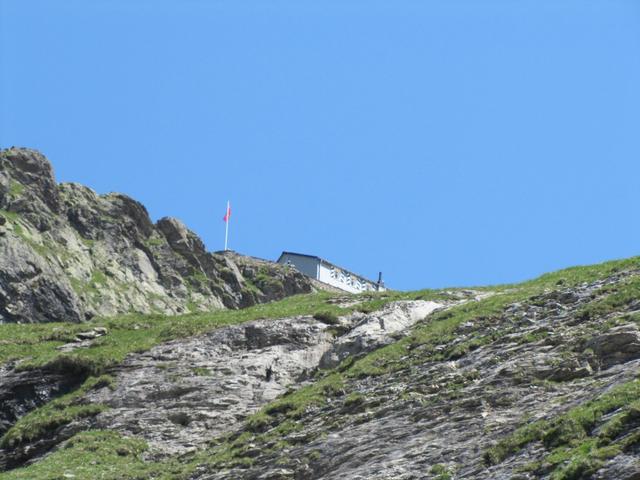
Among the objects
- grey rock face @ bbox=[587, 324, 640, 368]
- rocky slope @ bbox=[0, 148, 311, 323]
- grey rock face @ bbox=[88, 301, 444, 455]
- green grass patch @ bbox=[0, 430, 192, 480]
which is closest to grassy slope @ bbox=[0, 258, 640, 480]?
green grass patch @ bbox=[0, 430, 192, 480]

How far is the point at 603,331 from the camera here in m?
34.3

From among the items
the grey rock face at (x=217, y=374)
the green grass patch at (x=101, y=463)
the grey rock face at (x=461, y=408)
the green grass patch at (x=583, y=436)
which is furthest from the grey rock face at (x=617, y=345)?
the grey rock face at (x=217, y=374)

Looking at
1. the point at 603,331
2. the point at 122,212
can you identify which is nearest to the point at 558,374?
the point at 603,331

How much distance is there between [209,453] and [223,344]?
37.3 ft

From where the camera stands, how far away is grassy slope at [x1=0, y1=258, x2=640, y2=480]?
37.0 meters

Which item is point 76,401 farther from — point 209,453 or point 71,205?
point 71,205

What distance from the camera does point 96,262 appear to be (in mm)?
77688

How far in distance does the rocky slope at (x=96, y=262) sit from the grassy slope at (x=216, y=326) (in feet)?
43.0

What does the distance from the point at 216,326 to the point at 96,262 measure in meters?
28.4

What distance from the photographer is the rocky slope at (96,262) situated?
230 ft

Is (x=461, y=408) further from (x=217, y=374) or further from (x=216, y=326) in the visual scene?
(x=216, y=326)

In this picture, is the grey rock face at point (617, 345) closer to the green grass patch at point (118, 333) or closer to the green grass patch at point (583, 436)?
the green grass patch at point (583, 436)

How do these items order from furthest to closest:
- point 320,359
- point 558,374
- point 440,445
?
point 320,359 → point 558,374 → point 440,445

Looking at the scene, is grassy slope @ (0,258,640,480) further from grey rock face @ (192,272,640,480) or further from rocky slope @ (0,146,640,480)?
grey rock face @ (192,272,640,480)
